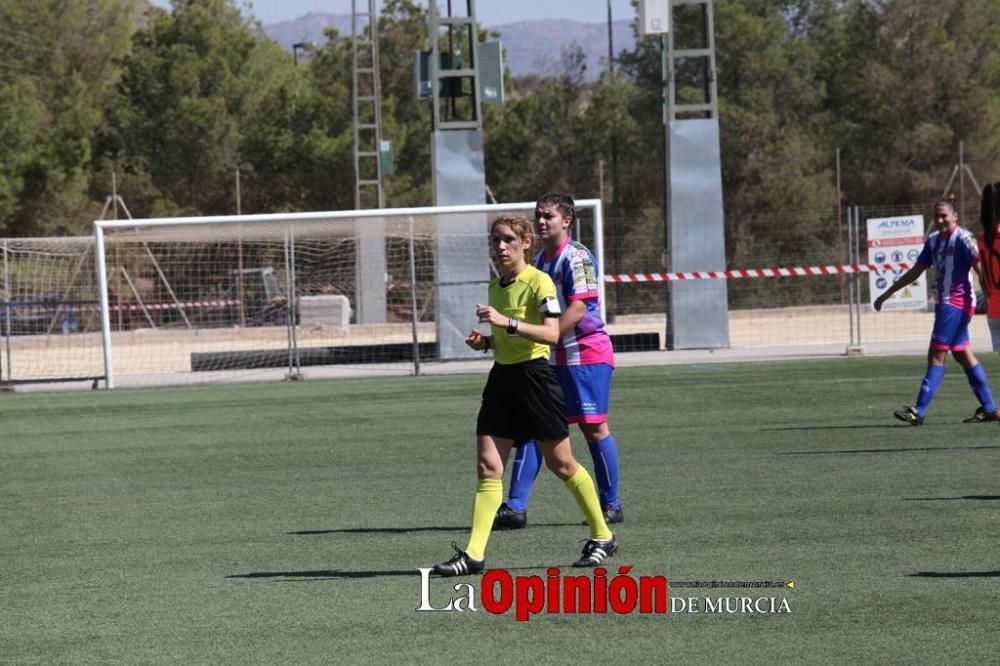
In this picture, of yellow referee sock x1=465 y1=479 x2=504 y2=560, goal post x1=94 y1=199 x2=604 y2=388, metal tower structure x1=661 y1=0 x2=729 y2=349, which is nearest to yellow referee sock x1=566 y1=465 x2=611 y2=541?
yellow referee sock x1=465 y1=479 x2=504 y2=560

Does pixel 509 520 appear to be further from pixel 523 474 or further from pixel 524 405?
pixel 524 405

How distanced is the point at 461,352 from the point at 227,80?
28408 mm

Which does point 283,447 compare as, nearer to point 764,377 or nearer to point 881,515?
point 881,515

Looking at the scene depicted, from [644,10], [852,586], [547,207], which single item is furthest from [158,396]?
[852,586]

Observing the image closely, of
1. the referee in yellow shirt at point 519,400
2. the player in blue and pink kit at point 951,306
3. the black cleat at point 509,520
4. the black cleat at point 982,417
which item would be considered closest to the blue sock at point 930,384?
the player in blue and pink kit at point 951,306

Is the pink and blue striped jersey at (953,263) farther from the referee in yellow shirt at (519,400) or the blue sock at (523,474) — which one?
the referee in yellow shirt at (519,400)

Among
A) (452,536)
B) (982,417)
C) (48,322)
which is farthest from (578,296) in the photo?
(48,322)

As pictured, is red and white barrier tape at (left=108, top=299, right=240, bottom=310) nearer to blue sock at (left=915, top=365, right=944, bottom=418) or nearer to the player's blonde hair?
blue sock at (left=915, top=365, right=944, bottom=418)

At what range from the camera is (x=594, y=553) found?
7867 mm

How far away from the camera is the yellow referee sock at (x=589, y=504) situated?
7945 millimetres

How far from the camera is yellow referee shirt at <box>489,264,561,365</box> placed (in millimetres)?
7855

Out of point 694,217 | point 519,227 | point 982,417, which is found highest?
point 694,217

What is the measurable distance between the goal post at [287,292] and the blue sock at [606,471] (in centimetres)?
1170

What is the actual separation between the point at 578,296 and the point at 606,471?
126 centimetres
